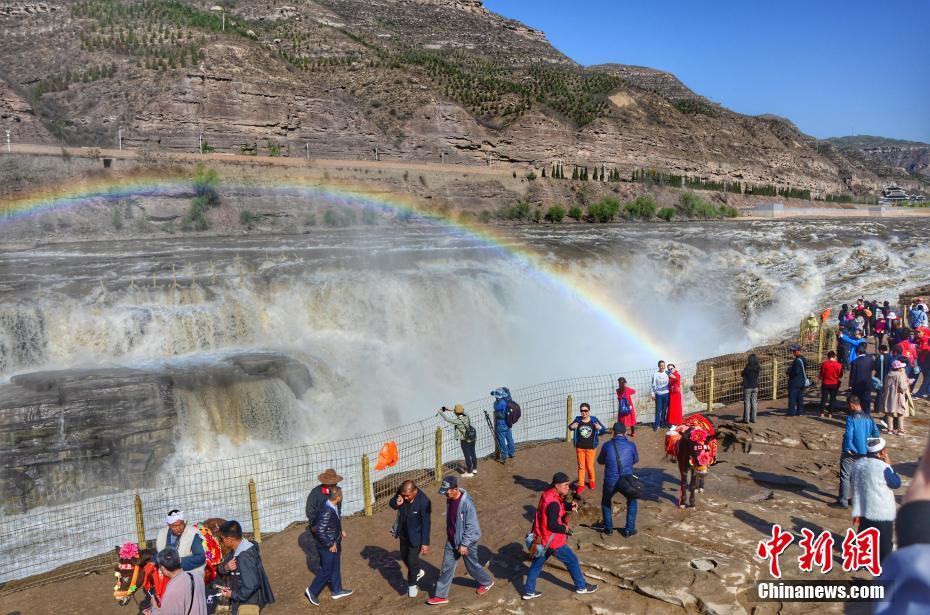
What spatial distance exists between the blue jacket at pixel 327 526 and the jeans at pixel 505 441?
4588 mm

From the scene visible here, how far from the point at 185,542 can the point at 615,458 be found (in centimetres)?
455

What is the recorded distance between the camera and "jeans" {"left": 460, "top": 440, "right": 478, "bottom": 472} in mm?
10391

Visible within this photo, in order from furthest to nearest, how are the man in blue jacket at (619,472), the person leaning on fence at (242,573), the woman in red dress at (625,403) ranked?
the woman in red dress at (625,403) → the man in blue jacket at (619,472) → the person leaning on fence at (242,573)

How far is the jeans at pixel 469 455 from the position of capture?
409 inches

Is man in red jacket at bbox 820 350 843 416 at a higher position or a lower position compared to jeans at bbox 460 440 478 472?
higher

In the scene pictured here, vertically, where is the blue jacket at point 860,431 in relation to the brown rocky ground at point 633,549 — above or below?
above

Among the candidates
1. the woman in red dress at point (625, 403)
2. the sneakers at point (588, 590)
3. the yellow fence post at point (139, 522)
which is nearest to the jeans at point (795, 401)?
the woman in red dress at point (625, 403)

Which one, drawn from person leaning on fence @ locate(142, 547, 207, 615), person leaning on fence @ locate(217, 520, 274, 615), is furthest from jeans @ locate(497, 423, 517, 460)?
person leaning on fence @ locate(142, 547, 207, 615)

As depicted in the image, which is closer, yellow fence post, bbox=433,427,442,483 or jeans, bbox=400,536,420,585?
jeans, bbox=400,536,420,585

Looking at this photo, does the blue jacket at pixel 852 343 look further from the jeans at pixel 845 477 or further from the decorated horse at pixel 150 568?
the decorated horse at pixel 150 568

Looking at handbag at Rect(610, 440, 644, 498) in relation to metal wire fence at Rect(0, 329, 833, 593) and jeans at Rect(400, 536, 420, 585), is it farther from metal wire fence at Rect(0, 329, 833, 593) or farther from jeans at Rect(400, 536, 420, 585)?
metal wire fence at Rect(0, 329, 833, 593)

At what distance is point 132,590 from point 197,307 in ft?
43.2

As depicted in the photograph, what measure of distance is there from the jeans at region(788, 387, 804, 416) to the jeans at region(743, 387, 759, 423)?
0.84 meters

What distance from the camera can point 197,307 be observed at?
62.5 ft
